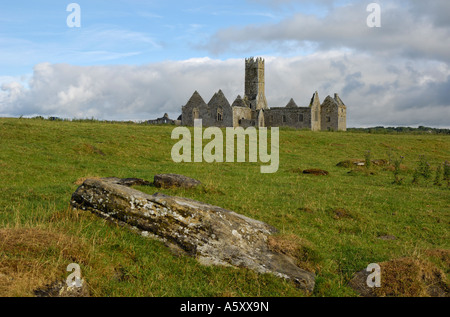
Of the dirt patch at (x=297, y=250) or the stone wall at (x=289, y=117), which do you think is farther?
the stone wall at (x=289, y=117)

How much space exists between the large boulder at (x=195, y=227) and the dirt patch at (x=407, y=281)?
50.2 inches

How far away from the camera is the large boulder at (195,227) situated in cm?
945

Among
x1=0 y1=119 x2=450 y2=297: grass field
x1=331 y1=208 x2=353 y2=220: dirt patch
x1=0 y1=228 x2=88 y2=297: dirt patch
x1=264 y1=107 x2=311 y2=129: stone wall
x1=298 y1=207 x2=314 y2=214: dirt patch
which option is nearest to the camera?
x1=0 y1=228 x2=88 y2=297: dirt patch

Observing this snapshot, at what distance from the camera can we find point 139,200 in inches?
418

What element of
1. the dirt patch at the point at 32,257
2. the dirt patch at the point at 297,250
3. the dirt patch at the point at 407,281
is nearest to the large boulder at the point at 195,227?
the dirt patch at the point at 297,250

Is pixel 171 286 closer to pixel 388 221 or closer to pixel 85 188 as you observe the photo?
pixel 85 188

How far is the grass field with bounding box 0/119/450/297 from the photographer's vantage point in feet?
27.5

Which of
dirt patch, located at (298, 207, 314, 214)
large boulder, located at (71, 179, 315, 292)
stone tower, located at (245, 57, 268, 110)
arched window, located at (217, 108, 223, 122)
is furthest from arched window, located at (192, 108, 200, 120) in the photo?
large boulder, located at (71, 179, 315, 292)

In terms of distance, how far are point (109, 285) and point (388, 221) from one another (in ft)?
41.1

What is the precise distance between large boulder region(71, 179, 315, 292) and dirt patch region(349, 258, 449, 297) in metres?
1.28

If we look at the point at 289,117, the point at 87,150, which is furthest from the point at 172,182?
the point at 289,117

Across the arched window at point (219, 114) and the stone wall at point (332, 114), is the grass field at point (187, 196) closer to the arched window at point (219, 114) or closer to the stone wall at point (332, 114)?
the arched window at point (219, 114)

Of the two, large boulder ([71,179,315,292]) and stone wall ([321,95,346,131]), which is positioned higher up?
stone wall ([321,95,346,131])

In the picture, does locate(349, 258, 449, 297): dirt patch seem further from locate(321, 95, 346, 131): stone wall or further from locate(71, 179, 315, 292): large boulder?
locate(321, 95, 346, 131): stone wall
